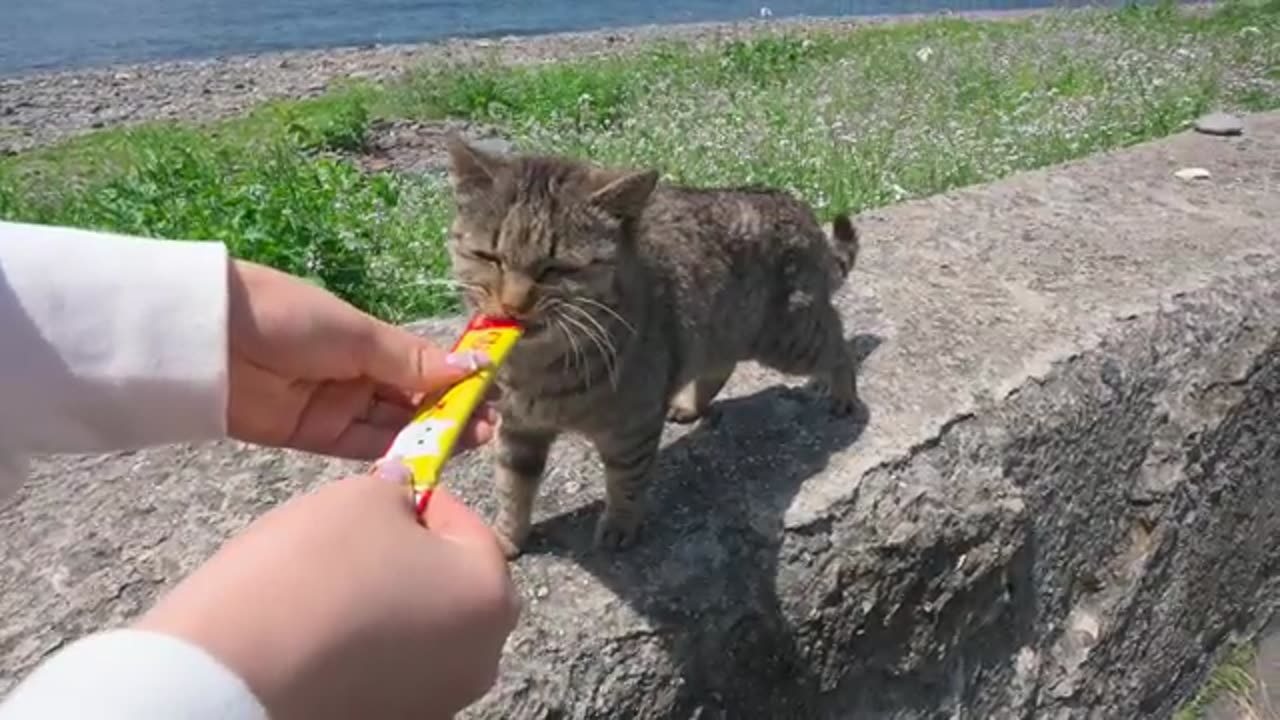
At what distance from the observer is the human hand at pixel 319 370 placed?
71.9 inches

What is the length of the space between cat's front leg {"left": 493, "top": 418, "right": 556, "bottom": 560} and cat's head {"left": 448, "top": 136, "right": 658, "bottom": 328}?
230mm

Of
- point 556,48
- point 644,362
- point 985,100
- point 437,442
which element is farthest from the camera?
point 556,48

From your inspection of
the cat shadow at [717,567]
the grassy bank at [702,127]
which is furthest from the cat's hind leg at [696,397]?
the grassy bank at [702,127]

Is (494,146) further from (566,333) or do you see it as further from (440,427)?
(440,427)

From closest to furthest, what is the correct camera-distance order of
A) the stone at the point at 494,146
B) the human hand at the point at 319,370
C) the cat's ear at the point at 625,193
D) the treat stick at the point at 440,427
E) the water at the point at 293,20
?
1. the treat stick at the point at 440,427
2. the human hand at the point at 319,370
3. the cat's ear at the point at 625,193
4. the stone at the point at 494,146
5. the water at the point at 293,20

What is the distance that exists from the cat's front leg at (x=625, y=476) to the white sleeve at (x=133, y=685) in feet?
4.65

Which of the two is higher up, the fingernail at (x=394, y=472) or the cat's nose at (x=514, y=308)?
the fingernail at (x=394, y=472)

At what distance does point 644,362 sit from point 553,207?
340mm

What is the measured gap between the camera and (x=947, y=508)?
9.05 feet

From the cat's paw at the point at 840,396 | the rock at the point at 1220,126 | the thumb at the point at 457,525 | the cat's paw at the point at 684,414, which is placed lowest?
the rock at the point at 1220,126

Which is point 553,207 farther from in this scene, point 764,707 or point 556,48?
point 556,48

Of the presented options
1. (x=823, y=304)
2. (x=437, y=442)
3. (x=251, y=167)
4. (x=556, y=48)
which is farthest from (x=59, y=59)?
(x=437, y=442)

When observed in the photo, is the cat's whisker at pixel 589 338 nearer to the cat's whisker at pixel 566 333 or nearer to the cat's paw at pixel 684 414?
the cat's whisker at pixel 566 333

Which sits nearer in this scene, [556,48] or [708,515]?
[708,515]
